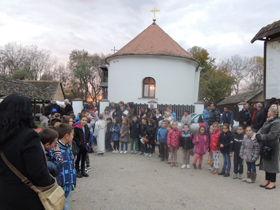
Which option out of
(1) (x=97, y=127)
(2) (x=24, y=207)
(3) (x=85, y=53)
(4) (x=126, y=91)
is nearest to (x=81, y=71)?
(3) (x=85, y=53)

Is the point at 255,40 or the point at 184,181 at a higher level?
the point at 255,40

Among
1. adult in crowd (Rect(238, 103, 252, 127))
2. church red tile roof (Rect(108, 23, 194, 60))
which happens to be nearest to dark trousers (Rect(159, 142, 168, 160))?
adult in crowd (Rect(238, 103, 252, 127))

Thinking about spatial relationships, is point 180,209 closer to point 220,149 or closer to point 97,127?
point 220,149

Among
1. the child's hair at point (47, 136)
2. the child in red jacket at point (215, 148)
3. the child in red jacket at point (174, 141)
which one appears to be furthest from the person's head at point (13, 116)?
the child in red jacket at point (174, 141)

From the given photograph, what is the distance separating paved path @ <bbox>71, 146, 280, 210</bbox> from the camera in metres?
4.68

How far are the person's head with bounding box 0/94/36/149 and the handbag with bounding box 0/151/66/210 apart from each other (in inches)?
7.3

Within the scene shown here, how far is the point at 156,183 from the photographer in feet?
19.6

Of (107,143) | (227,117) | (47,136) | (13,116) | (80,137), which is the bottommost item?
(107,143)

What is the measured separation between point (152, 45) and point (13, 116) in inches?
786

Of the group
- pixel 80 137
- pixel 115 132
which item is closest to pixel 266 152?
pixel 80 137

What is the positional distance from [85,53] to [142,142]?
45.1 m

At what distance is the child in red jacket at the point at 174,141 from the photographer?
8.02 meters

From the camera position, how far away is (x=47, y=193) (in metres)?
2.19

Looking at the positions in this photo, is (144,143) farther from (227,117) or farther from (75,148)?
(75,148)
